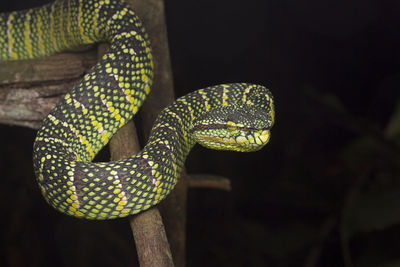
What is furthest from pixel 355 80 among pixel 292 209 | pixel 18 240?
pixel 18 240

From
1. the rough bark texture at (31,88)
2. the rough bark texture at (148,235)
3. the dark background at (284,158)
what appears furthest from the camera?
the dark background at (284,158)

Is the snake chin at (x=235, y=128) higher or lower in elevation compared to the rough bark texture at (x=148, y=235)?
higher

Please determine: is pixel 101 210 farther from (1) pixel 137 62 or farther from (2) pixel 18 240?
(2) pixel 18 240

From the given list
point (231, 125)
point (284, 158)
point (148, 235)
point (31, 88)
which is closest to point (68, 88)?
point (31, 88)

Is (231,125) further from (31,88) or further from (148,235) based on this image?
(31,88)

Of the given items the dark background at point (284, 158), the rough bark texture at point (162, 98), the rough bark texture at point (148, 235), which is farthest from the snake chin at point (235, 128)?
the dark background at point (284, 158)

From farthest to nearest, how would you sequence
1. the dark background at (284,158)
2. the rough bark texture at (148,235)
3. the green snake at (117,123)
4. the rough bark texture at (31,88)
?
the dark background at (284,158), the rough bark texture at (31,88), the green snake at (117,123), the rough bark texture at (148,235)

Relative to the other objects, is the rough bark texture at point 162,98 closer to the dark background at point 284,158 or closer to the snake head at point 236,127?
the snake head at point 236,127
